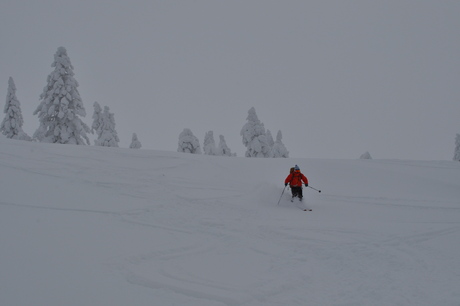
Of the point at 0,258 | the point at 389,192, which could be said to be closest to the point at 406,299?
the point at 0,258

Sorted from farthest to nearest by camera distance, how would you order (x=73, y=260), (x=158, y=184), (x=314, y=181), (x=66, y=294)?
(x=314, y=181) → (x=158, y=184) → (x=73, y=260) → (x=66, y=294)

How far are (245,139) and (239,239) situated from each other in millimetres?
34922

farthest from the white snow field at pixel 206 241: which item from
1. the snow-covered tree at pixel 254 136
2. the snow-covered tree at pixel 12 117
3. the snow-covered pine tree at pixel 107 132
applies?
the snow-covered pine tree at pixel 107 132

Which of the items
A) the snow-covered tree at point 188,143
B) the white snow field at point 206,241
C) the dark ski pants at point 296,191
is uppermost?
the snow-covered tree at point 188,143

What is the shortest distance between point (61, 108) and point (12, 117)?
45.5ft

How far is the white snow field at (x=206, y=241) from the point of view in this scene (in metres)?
Answer: 4.98

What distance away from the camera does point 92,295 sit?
Answer: 179 inches

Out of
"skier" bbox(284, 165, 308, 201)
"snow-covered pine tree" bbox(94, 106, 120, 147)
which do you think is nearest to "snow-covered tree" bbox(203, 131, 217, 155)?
"snow-covered pine tree" bbox(94, 106, 120, 147)

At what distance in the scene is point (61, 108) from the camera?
99.9 ft

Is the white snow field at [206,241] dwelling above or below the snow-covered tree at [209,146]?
below

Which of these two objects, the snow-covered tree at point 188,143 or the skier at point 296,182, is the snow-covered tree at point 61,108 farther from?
the skier at point 296,182

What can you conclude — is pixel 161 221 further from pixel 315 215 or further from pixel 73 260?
pixel 315 215

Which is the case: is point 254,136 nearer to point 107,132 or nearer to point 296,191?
point 107,132

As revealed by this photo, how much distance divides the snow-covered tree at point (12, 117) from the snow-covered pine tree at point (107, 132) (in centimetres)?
922
